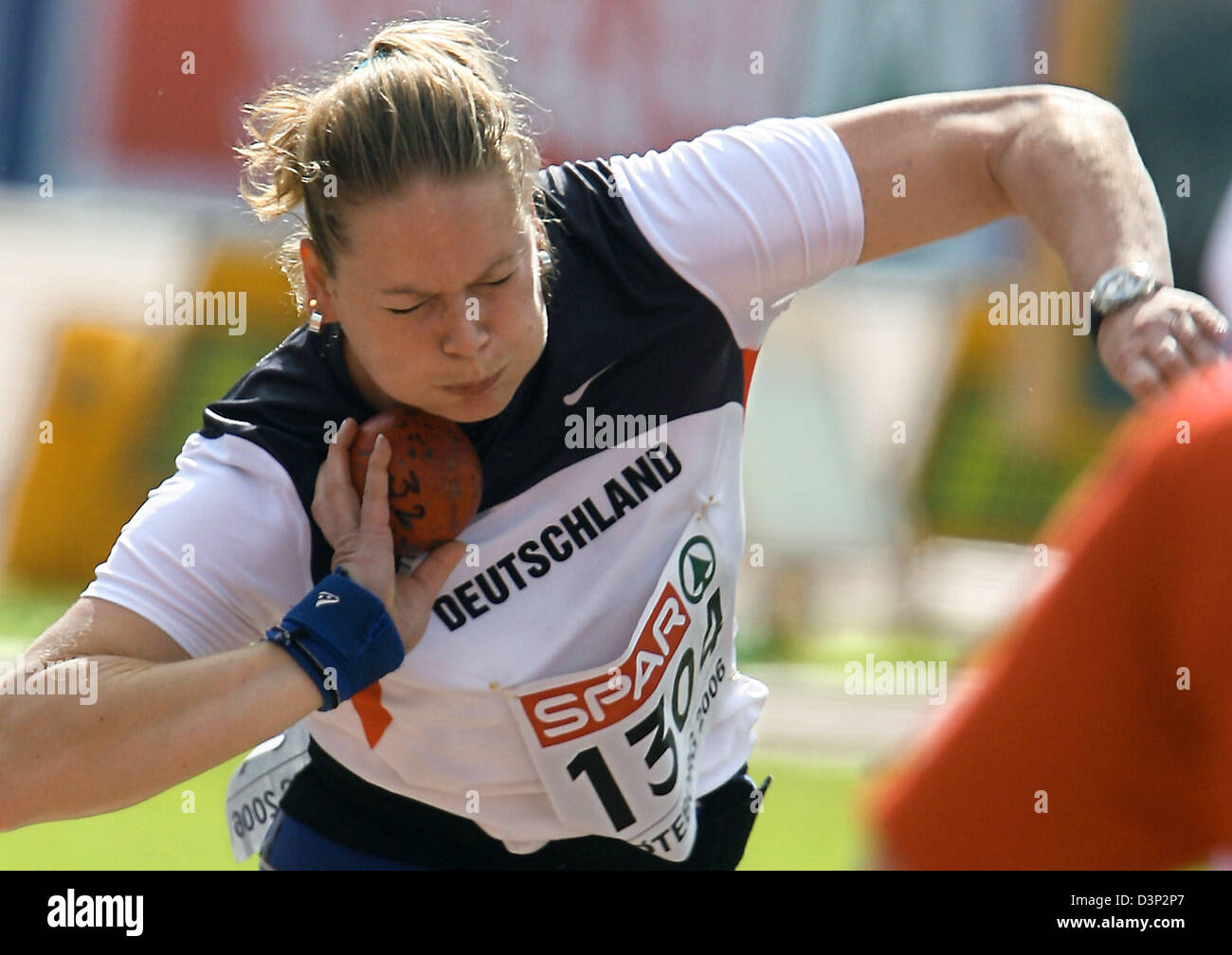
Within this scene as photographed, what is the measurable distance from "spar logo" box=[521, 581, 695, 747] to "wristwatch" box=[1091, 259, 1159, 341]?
0.71 metres

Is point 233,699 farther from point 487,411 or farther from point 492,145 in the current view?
point 492,145

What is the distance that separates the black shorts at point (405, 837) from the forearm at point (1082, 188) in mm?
1034

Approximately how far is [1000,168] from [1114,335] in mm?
510

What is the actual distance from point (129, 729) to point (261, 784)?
718 millimetres

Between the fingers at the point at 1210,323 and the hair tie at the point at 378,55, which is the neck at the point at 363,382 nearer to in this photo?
the hair tie at the point at 378,55

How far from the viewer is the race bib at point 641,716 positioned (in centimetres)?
208

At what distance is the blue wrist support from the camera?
1852 millimetres

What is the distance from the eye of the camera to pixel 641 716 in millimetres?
2105
